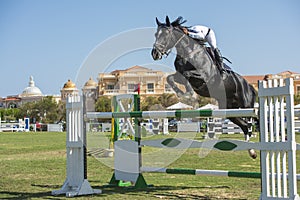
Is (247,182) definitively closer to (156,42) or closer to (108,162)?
(156,42)

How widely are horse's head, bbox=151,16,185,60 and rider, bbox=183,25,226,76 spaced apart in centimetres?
27

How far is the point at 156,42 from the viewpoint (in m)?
6.28

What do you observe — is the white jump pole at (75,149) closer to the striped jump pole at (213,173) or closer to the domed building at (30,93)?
the striped jump pole at (213,173)

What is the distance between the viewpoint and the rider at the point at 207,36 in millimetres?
6750

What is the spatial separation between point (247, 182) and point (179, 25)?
2317 mm

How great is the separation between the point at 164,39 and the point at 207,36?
0.82 meters

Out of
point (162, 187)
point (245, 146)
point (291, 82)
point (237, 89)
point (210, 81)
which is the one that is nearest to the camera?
point (291, 82)

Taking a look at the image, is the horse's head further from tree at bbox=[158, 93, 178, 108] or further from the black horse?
tree at bbox=[158, 93, 178, 108]

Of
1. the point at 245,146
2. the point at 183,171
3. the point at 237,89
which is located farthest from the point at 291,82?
the point at 237,89

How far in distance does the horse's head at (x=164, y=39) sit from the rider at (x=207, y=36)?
27cm

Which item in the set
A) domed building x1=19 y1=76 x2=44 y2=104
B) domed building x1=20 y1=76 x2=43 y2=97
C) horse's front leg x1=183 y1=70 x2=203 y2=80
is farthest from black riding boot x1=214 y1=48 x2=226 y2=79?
domed building x1=20 y1=76 x2=43 y2=97

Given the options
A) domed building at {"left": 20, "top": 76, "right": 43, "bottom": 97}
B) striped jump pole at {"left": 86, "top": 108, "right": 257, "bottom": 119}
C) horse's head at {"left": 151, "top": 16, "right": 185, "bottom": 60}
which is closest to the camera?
striped jump pole at {"left": 86, "top": 108, "right": 257, "bottom": 119}

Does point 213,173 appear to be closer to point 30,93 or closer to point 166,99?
point 166,99

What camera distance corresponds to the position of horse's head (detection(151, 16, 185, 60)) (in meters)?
6.25
